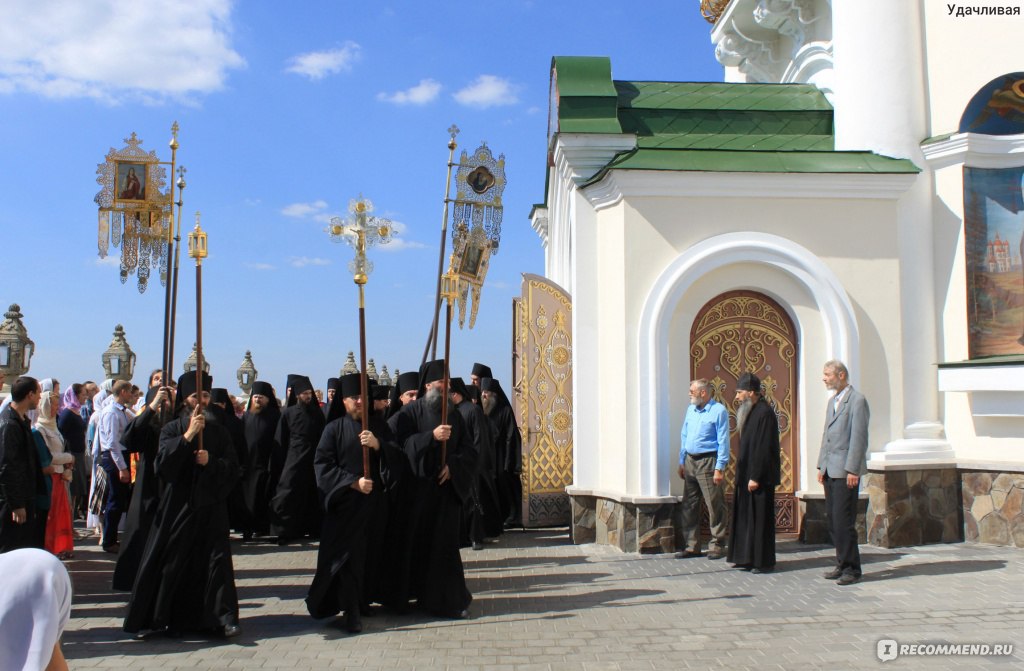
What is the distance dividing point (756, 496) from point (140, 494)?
520cm

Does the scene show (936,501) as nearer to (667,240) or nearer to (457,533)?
(667,240)

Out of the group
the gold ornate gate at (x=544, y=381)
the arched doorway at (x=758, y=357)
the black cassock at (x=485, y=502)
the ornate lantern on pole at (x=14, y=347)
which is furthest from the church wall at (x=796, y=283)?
the ornate lantern on pole at (x=14, y=347)

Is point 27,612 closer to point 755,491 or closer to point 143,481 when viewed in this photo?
point 143,481

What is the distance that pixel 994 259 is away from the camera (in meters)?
10.0

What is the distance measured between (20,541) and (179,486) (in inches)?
53.9

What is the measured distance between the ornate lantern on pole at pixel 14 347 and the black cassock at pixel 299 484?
26.4ft

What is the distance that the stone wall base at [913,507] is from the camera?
9633 millimetres

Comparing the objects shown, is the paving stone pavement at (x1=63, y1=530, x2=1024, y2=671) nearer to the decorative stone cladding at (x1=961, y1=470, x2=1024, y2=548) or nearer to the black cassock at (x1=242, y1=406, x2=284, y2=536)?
the decorative stone cladding at (x1=961, y1=470, x2=1024, y2=548)

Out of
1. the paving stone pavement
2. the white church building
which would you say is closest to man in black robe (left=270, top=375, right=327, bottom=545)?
the paving stone pavement

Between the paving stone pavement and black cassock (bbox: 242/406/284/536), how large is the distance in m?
2.27

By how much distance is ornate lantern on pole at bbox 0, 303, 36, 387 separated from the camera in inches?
652

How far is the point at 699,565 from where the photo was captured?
878 cm

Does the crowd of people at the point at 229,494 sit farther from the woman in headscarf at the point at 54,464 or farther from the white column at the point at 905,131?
the white column at the point at 905,131

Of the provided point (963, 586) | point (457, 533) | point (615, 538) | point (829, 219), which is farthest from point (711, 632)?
point (829, 219)
